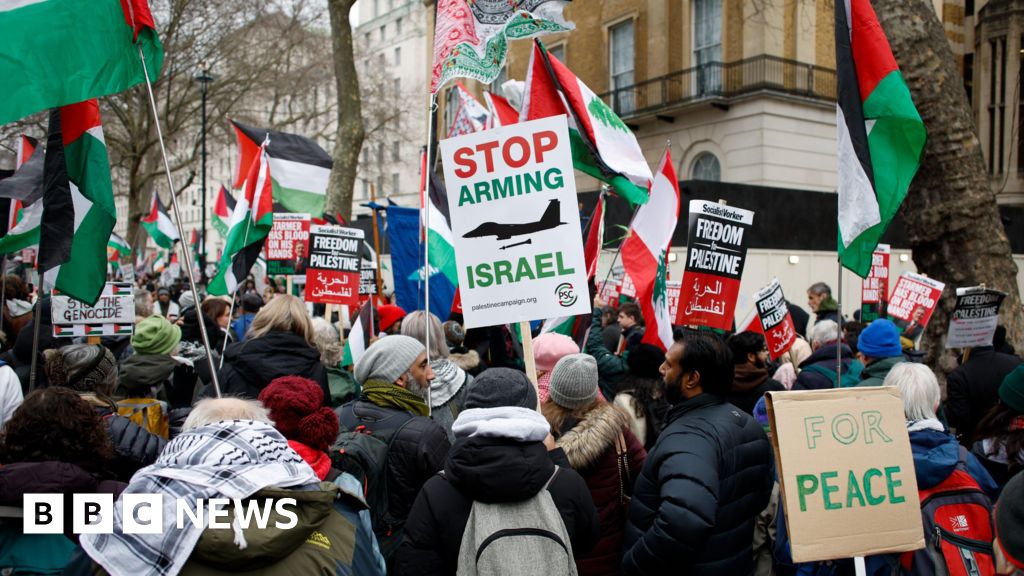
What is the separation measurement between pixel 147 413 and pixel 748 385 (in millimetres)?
3533

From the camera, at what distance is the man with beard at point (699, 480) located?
3180 millimetres

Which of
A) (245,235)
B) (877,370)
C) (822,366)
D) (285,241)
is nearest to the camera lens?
(877,370)

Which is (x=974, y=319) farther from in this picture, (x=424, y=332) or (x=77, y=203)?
(x=77, y=203)

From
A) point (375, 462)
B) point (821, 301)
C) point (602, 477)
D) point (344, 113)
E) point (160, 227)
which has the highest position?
point (344, 113)

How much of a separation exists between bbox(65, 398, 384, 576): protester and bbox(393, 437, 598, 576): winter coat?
253mm

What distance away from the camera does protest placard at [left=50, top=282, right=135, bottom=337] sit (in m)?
6.70

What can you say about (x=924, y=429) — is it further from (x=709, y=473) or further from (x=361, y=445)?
(x=361, y=445)

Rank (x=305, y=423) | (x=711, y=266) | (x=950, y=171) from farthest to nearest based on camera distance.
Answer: (x=950, y=171)
(x=711, y=266)
(x=305, y=423)

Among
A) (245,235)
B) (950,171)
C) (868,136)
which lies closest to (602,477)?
(868,136)

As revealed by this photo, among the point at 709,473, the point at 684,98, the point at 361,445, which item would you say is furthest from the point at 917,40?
the point at 684,98

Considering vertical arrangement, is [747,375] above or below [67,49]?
below

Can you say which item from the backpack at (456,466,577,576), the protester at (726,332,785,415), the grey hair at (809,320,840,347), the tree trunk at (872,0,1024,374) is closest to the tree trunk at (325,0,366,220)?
the tree trunk at (872,0,1024,374)

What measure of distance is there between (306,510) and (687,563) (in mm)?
1583

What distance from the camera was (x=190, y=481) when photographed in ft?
7.57
